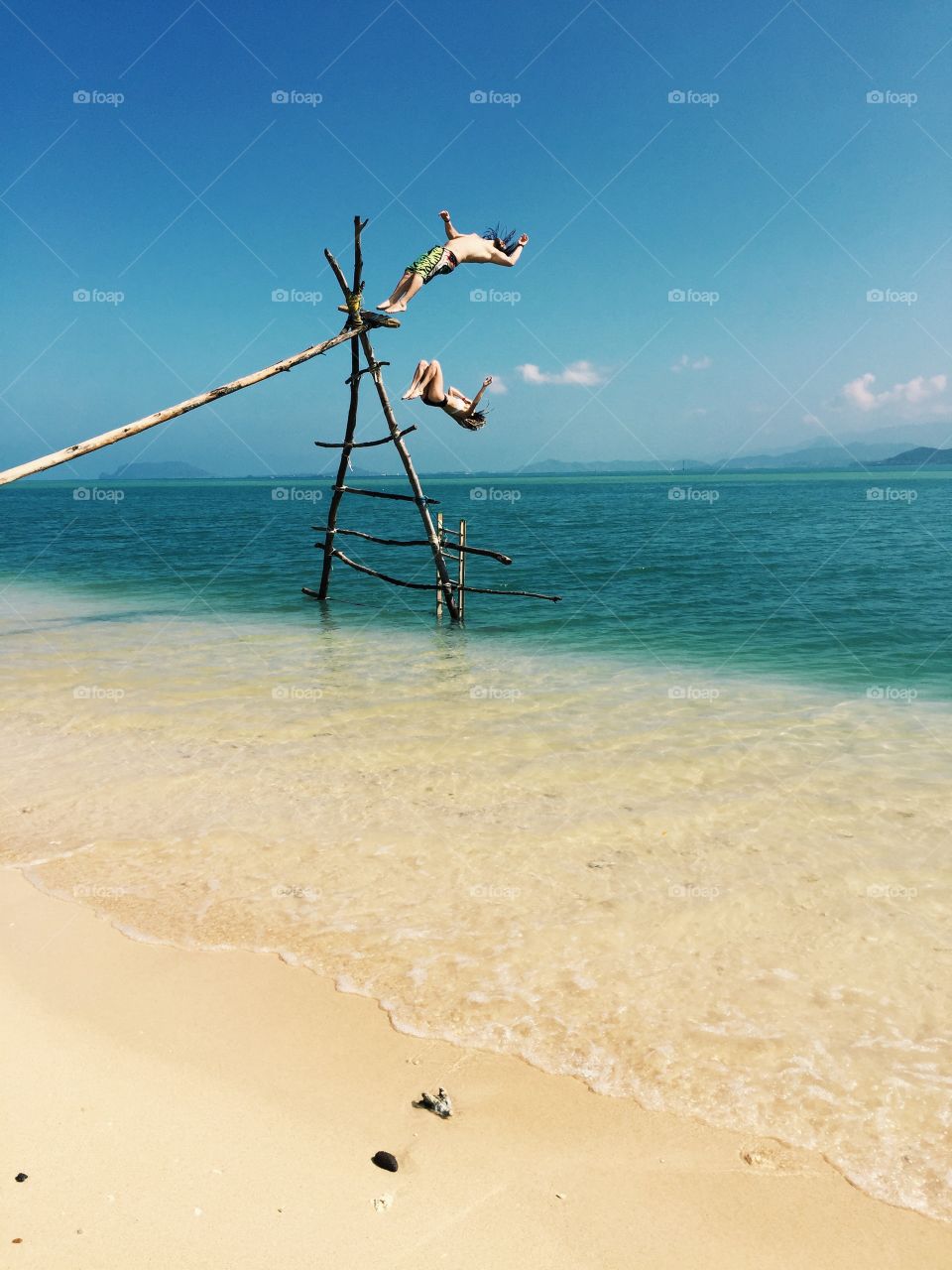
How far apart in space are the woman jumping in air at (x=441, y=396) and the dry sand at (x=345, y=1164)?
1054 centimetres

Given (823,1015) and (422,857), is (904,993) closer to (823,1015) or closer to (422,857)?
(823,1015)

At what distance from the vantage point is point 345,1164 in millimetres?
3387

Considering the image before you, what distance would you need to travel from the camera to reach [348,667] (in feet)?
44.1

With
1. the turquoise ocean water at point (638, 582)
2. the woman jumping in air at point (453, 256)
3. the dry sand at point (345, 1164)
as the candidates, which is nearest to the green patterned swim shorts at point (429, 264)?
the woman jumping in air at point (453, 256)

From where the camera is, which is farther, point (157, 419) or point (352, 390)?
point (352, 390)

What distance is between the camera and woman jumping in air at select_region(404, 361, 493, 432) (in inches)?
518

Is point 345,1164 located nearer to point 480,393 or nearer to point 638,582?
point 480,393

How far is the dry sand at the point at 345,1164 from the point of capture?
9.85ft

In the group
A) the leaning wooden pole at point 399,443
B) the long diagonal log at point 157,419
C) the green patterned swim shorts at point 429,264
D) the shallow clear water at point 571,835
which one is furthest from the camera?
the leaning wooden pole at point 399,443

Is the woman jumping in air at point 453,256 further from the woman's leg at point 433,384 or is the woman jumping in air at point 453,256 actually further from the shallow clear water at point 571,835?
the shallow clear water at point 571,835

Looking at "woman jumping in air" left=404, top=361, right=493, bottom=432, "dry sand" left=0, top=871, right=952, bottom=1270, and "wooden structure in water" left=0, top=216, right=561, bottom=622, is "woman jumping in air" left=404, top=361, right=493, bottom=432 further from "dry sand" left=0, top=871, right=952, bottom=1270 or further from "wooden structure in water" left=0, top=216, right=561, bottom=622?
"dry sand" left=0, top=871, right=952, bottom=1270

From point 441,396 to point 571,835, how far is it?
28.6 feet

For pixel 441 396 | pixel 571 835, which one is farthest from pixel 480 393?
pixel 571 835

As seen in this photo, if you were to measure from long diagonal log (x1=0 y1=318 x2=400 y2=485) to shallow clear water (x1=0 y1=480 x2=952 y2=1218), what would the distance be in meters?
3.05
